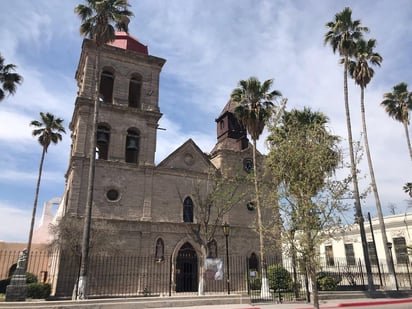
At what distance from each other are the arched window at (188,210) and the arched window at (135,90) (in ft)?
29.7

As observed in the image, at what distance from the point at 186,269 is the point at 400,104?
75.2ft

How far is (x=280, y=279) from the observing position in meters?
19.8

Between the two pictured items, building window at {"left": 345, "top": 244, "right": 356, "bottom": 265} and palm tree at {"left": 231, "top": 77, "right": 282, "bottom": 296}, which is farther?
building window at {"left": 345, "top": 244, "right": 356, "bottom": 265}

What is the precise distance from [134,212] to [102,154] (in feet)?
25.1

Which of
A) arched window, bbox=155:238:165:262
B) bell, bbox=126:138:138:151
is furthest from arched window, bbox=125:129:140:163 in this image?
arched window, bbox=155:238:165:262

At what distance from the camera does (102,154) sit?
2916 centimetres

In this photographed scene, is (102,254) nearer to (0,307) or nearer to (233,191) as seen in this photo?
(0,307)

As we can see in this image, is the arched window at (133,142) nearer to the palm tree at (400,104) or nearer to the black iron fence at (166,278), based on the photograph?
the black iron fence at (166,278)

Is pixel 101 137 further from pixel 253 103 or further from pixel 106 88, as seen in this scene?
pixel 253 103

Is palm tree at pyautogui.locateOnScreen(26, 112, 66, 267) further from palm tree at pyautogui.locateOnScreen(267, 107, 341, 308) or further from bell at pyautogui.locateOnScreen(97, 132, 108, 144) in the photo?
palm tree at pyautogui.locateOnScreen(267, 107, 341, 308)

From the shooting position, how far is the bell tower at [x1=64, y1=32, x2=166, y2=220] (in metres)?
23.5


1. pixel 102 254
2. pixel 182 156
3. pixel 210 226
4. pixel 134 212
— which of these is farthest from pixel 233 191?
pixel 102 254

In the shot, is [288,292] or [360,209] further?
[360,209]

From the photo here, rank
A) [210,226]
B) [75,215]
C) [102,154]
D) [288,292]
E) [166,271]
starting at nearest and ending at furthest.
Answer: [288,292] < [75,215] < [166,271] < [210,226] < [102,154]
